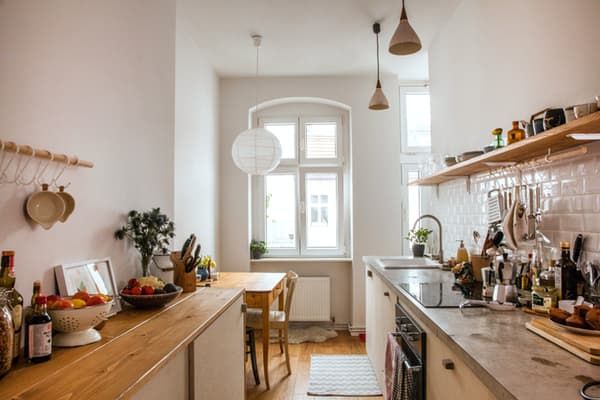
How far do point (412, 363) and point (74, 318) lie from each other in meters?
1.36

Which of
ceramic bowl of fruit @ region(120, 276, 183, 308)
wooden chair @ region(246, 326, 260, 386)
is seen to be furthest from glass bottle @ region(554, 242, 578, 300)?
wooden chair @ region(246, 326, 260, 386)

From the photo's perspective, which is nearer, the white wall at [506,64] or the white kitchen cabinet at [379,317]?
the white wall at [506,64]

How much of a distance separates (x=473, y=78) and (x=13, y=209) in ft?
9.05

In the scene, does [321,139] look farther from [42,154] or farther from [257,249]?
[42,154]

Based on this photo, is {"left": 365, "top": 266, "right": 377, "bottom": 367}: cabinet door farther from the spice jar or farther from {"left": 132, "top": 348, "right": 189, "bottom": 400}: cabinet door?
the spice jar

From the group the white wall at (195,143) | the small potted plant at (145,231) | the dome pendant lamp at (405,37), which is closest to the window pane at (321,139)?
the white wall at (195,143)

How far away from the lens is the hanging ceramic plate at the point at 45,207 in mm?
1363

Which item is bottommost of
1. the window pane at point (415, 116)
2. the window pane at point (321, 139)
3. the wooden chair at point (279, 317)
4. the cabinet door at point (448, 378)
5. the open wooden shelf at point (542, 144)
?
the wooden chair at point (279, 317)

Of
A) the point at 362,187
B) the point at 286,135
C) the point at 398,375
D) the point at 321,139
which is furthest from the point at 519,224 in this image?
the point at 286,135

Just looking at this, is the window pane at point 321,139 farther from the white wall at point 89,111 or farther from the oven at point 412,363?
the oven at point 412,363

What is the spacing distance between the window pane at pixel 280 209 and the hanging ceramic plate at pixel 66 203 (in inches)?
137

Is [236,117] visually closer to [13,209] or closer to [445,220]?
[445,220]

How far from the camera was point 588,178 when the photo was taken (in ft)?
5.31

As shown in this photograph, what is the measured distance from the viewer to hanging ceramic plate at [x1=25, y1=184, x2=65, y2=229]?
53.7 inches
